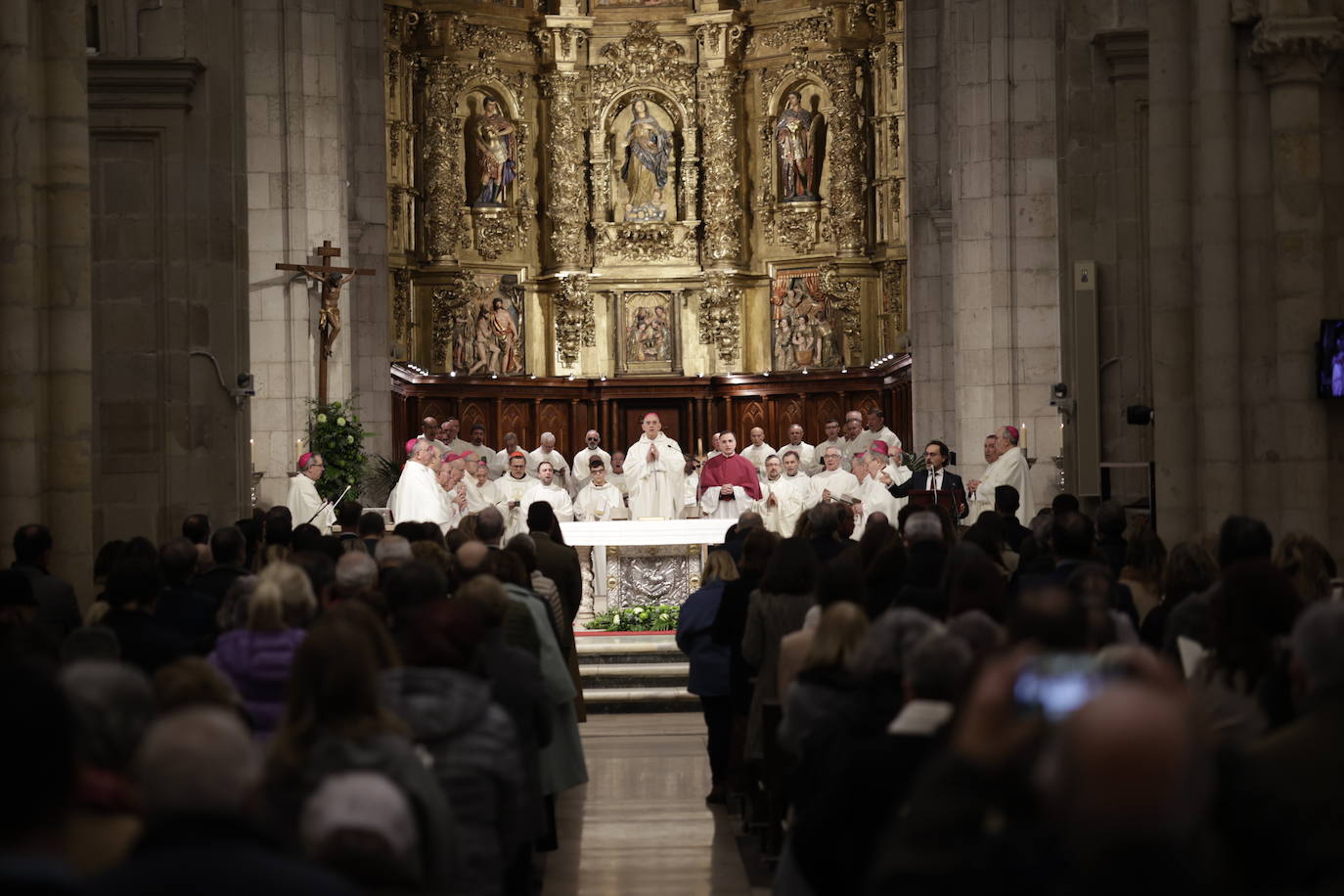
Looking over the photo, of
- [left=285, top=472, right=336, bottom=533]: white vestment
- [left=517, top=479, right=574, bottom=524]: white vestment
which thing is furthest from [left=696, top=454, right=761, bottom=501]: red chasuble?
[left=285, top=472, right=336, bottom=533]: white vestment

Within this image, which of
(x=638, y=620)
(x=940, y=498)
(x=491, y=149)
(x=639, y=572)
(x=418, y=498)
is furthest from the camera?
(x=491, y=149)

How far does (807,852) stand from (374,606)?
109 inches

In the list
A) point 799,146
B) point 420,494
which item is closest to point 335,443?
point 420,494

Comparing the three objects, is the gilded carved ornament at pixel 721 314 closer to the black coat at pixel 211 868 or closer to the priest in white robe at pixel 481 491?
the priest in white robe at pixel 481 491

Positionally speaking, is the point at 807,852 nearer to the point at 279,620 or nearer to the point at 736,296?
the point at 279,620

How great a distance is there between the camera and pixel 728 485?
2006cm

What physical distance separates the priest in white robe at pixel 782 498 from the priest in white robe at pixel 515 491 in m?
2.46

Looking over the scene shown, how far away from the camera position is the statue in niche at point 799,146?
29156mm

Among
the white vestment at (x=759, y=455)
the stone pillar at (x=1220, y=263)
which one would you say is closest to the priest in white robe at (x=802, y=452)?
the white vestment at (x=759, y=455)

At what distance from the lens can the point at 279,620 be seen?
6438 mm

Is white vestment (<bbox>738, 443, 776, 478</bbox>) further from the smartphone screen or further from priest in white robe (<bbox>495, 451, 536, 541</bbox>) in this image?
the smartphone screen

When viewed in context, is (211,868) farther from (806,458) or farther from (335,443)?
(806,458)

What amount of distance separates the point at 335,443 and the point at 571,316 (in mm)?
8894

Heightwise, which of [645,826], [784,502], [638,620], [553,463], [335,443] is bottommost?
[645,826]
